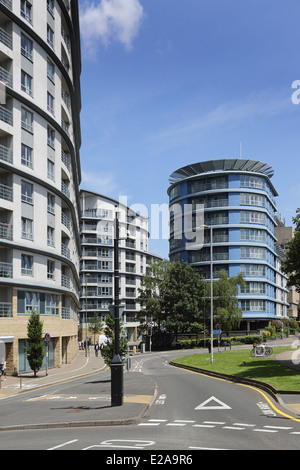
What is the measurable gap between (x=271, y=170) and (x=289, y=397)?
87.7m

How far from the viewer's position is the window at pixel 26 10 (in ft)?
143

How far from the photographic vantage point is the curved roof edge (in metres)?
99.8

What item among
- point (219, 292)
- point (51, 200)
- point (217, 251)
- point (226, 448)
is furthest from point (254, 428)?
point (217, 251)

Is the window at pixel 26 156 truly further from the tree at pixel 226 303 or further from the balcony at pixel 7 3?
the tree at pixel 226 303

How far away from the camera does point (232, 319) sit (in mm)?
83375

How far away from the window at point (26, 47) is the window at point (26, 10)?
164 centimetres

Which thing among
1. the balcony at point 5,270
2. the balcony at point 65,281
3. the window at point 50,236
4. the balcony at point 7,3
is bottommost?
the balcony at point 65,281

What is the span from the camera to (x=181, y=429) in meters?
14.6

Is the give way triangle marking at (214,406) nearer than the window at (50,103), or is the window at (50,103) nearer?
the give way triangle marking at (214,406)

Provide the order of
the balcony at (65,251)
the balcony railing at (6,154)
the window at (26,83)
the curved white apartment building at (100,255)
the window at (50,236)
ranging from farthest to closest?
the curved white apartment building at (100,255)
the balcony at (65,251)
the window at (50,236)
the window at (26,83)
the balcony railing at (6,154)

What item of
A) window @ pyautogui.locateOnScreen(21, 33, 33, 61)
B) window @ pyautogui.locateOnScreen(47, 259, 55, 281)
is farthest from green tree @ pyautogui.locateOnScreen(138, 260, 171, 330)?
window @ pyautogui.locateOnScreen(21, 33, 33, 61)

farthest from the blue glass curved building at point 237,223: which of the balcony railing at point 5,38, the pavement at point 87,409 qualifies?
the pavement at point 87,409

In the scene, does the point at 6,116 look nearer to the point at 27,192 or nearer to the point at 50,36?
the point at 27,192
